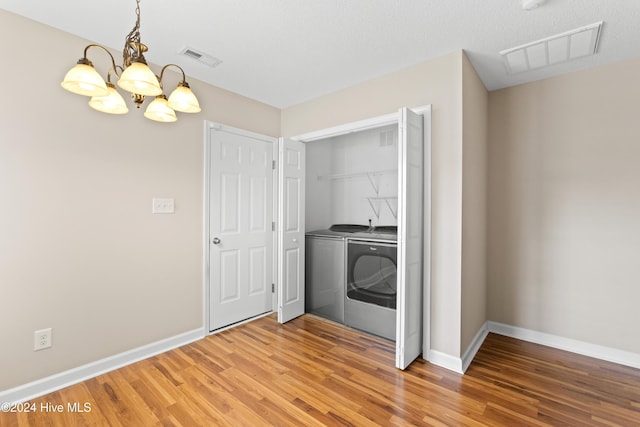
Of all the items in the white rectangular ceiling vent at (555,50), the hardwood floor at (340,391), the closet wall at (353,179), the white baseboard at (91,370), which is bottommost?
the hardwood floor at (340,391)

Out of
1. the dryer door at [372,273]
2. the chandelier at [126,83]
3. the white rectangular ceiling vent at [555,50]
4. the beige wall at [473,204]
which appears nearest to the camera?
the chandelier at [126,83]

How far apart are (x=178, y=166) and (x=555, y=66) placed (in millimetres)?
3493

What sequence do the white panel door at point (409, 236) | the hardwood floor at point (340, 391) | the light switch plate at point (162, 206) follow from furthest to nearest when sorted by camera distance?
the light switch plate at point (162, 206) < the white panel door at point (409, 236) < the hardwood floor at point (340, 391)

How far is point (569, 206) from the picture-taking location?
2.84 m

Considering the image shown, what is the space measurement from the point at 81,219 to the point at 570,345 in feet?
14.1

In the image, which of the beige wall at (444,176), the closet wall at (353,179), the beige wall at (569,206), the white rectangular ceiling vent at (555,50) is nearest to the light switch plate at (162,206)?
the closet wall at (353,179)

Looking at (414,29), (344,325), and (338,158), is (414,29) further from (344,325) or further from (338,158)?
(344,325)

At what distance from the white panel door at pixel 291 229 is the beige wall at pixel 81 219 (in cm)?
84

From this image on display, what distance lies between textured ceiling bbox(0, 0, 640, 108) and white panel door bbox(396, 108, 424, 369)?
0.60 metres

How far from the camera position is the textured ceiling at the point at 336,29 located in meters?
1.94

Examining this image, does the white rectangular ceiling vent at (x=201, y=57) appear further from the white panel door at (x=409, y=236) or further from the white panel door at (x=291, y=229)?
the white panel door at (x=409, y=236)

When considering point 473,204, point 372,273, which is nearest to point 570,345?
point 473,204

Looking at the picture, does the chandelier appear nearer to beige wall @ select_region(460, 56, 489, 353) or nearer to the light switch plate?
the light switch plate

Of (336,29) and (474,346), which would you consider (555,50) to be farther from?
(474,346)
